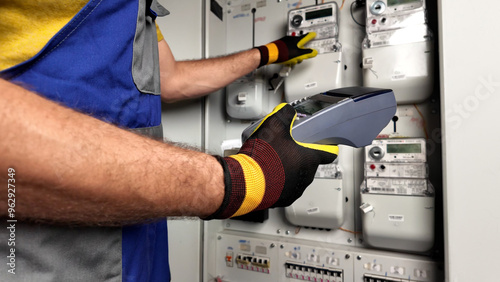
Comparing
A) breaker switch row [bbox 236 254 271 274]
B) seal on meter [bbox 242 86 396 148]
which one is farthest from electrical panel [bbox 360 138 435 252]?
breaker switch row [bbox 236 254 271 274]

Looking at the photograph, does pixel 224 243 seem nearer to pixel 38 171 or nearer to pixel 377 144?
pixel 377 144

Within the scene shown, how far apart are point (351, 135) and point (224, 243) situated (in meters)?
0.99

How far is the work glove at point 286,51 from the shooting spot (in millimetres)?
1319

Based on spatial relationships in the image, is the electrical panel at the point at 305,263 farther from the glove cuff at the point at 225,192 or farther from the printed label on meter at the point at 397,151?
the glove cuff at the point at 225,192

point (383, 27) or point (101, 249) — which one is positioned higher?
point (383, 27)

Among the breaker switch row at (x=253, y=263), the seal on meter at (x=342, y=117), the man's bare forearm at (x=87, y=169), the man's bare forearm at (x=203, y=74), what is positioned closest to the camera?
the man's bare forearm at (x=87, y=169)

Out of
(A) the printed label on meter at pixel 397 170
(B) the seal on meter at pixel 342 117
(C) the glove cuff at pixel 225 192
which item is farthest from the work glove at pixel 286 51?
(C) the glove cuff at pixel 225 192

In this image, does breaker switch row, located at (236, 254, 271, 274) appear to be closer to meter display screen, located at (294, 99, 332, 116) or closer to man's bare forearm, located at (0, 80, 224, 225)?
meter display screen, located at (294, 99, 332, 116)

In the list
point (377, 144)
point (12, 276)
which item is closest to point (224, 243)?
point (377, 144)

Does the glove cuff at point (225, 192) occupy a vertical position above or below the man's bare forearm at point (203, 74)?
below

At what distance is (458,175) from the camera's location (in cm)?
92

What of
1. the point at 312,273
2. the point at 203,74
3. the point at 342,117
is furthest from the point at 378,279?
the point at 203,74

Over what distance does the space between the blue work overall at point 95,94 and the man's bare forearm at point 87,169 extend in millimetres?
157

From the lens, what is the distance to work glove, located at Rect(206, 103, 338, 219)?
59cm
